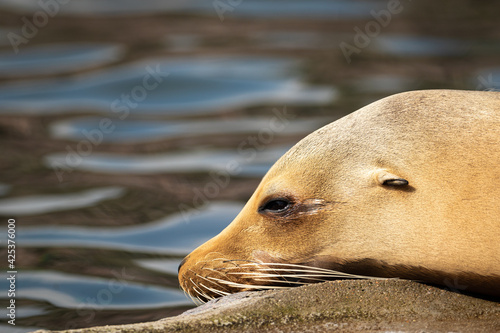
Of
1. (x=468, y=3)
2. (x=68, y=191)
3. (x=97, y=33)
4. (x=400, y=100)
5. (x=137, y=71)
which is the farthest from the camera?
(x=468, y=3)

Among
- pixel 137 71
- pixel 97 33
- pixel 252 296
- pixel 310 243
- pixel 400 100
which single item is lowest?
pixel 252 296

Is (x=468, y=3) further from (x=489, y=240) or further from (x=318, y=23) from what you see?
(x=489, y=240)

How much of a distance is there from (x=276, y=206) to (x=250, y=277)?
1.34ft

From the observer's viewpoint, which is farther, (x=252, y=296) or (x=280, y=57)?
(x=280, y=57)

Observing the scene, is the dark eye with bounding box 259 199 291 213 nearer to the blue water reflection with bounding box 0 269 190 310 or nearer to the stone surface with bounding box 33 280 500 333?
the stone surface with bounding box 33 280 500 333

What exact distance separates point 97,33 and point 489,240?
12471 millimetres

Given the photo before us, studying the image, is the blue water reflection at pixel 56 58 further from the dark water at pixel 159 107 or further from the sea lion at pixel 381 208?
the sea lion at pixel 381 208

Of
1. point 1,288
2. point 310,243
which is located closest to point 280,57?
point 1,288

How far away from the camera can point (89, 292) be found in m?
5.84

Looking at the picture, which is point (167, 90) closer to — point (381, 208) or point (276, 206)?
point (276, 206)

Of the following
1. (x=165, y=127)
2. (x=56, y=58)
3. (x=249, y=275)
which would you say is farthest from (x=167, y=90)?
(x=249, y=275)

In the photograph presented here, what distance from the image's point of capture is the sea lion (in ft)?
12.4

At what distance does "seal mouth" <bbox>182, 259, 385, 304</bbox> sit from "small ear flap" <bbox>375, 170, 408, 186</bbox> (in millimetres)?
477

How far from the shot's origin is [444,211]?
151 inches
